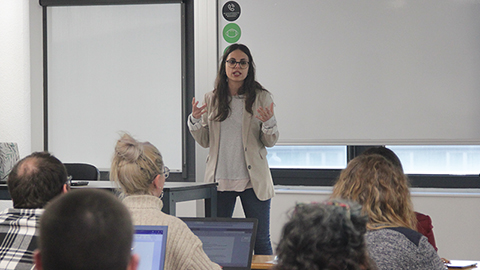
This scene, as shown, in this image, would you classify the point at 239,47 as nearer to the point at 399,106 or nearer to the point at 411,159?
the point at 399,106

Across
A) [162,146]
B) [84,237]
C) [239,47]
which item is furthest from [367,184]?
[162,146]

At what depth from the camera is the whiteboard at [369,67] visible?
3.71 meters

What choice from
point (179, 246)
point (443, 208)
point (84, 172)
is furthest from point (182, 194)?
point (443, 208)

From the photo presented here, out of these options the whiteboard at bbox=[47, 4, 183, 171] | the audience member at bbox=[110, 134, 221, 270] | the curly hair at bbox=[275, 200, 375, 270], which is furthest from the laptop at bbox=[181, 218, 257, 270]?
the whiteboard at bbox=[47, 4, 183, 171]

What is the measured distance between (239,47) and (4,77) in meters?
2.08

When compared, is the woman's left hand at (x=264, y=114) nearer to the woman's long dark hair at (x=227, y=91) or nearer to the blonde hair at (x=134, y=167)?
the woman's long dark hair at (x=227, y=91)

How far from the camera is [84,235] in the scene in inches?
26.2

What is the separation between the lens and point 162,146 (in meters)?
4.28

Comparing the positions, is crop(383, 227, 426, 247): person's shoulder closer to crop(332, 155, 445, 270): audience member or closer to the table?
crop(332, 155, 445, 270): audience member

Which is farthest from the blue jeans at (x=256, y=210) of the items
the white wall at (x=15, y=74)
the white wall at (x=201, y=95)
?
the white wall at (x=15, y=74)

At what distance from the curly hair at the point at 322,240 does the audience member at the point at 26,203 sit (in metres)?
0.99

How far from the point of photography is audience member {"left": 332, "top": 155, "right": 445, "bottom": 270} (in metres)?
1.27

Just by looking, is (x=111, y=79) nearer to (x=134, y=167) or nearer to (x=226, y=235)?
(x=226, y=235)

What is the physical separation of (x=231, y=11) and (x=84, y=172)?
5.71ft
